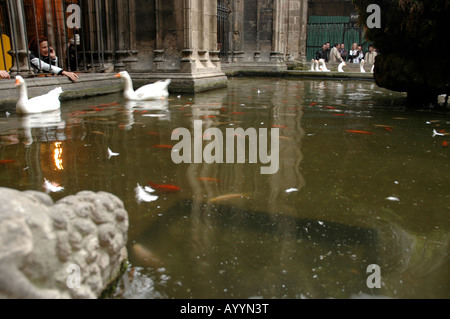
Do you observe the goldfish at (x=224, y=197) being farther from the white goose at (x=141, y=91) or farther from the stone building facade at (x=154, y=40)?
the stone building facade at (x=154, y=40)

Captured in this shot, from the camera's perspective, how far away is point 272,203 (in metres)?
2.25

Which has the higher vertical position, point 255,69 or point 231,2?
point 231,2

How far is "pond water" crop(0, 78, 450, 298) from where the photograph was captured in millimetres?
1543

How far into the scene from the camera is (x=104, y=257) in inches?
54.7

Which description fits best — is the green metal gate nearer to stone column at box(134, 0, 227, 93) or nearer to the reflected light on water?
stone column at box(134, 0, 227, 93)

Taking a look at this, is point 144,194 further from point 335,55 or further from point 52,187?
point 335,55

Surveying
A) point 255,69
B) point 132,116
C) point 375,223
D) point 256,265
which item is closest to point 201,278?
point 256,265

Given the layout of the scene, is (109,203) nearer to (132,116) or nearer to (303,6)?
(132,116)

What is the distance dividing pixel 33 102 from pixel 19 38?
5.82 ft

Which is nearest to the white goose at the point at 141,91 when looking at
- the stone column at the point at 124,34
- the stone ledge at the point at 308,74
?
the stone column at the point at 124,34

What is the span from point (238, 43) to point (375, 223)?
13.9m

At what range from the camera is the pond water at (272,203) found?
1543mm

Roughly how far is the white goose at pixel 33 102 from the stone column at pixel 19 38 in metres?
1.28

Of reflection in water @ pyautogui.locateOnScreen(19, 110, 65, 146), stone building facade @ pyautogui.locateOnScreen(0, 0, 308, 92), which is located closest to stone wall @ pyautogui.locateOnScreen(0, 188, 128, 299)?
reflection in water @ pyautogui.locateOnScreen(19, 110, 65, 146)
